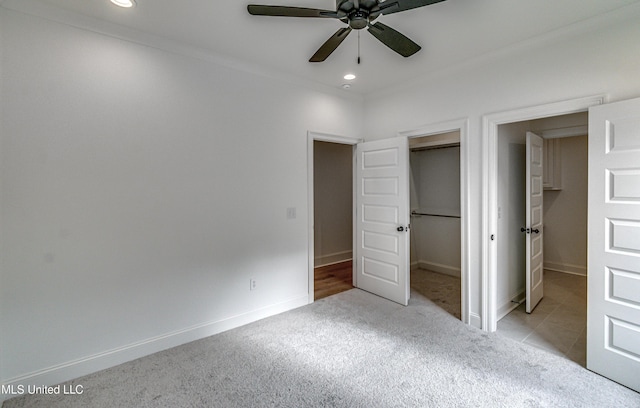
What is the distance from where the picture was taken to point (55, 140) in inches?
83.6

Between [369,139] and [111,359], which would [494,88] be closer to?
[369,139]

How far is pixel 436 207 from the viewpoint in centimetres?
502

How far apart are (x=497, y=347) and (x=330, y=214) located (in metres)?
3.54

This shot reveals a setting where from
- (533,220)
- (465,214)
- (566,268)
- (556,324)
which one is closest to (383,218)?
(465,214)

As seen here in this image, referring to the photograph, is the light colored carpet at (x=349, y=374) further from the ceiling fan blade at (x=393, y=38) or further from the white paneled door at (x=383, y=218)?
the ceiling fan blade at (x=393, y=38)

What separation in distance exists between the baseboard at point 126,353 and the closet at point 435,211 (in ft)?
8.45

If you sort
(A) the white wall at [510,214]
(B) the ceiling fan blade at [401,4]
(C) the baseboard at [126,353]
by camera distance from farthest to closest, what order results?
(A) the white wall at [510,214] → (C) the baseboard at [126,353] → (B) the ceiling fan blade at [401,4]

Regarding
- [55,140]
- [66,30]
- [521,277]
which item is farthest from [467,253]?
[66,30]

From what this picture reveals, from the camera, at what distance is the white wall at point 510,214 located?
3.23 meters

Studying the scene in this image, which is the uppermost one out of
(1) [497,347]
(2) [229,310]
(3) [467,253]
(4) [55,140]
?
(4) [55,140]

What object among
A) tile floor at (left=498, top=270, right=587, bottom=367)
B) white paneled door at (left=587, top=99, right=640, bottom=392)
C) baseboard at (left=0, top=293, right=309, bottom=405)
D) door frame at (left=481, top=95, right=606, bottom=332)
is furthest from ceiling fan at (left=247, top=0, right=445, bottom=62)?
tile floor at (left=498, top=270, right=587, bottom=367)

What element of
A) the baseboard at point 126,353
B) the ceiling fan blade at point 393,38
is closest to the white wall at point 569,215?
the ceiling fan blade at point 393,38

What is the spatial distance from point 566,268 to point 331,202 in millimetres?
4061

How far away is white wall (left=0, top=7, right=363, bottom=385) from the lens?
2.03m
